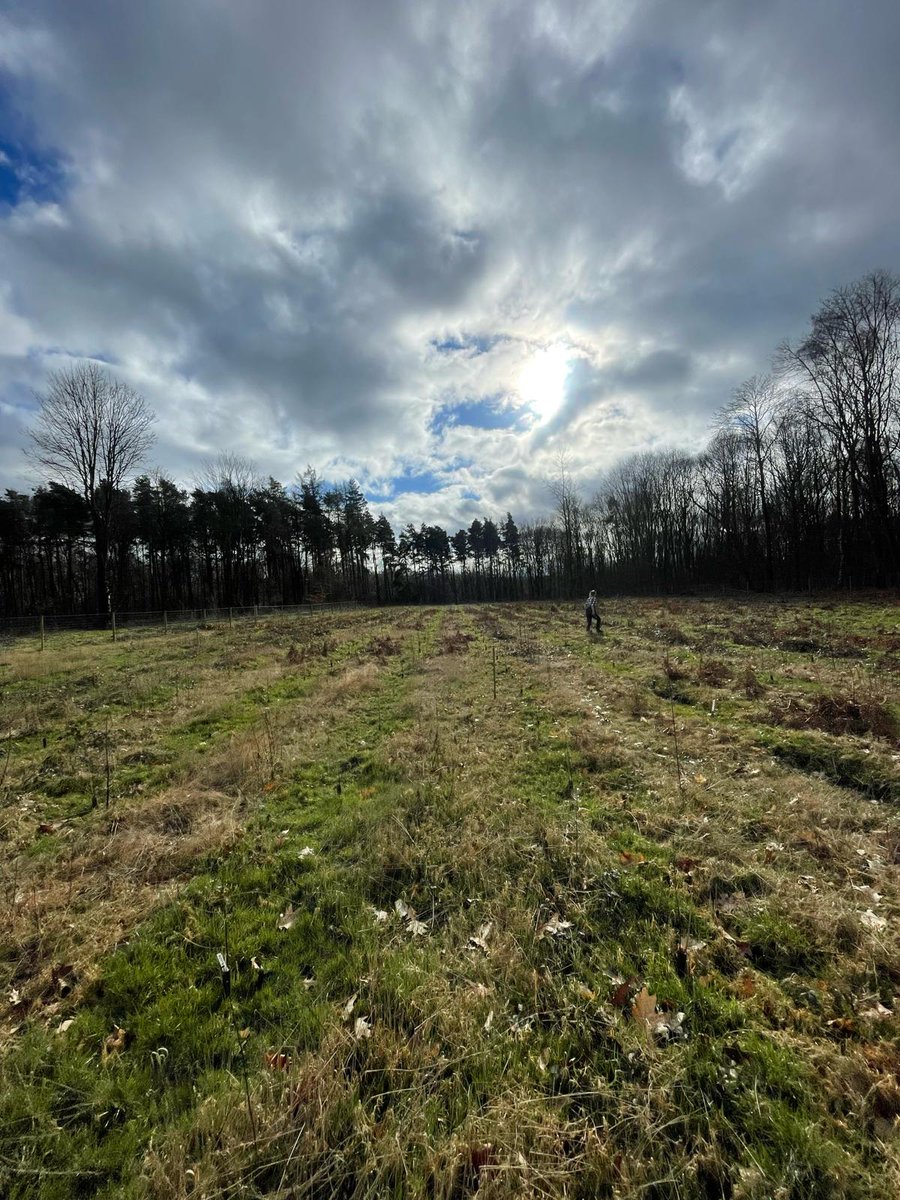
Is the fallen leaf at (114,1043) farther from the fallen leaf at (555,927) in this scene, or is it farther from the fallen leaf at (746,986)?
the fallen leaf at (746,986)

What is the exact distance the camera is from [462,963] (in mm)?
3350

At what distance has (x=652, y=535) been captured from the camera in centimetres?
6250

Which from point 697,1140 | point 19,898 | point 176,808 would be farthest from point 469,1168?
point 176,808

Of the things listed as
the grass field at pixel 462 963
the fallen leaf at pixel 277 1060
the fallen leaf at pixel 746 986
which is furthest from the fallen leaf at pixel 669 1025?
the fallen leaf at pixel 277 1060

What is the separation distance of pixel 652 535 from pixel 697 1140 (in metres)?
67.3

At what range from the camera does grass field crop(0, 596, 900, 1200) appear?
7.21 feet

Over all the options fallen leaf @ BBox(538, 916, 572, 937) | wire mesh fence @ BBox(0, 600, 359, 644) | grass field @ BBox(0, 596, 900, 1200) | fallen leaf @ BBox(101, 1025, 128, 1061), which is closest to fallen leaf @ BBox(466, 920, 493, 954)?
grass field @ BBox(0, 596, 900, 1200)

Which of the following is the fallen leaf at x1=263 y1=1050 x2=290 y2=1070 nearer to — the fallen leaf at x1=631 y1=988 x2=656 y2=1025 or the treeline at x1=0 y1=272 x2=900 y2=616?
the fallen leaf at x1=631 y1=988 x2=656 y2=1025

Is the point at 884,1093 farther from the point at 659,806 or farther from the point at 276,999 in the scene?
the point at 276,999

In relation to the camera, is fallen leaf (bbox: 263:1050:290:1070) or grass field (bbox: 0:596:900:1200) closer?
grass field (bbox: 0:596:900:1200)

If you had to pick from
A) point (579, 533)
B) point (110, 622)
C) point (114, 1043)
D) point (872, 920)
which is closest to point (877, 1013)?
point (872, 920)

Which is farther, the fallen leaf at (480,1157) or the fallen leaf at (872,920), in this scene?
the fallen leaf at (872,920)

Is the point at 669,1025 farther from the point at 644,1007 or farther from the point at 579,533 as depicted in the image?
the point at 579,533

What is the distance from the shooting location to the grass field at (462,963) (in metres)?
2.20
